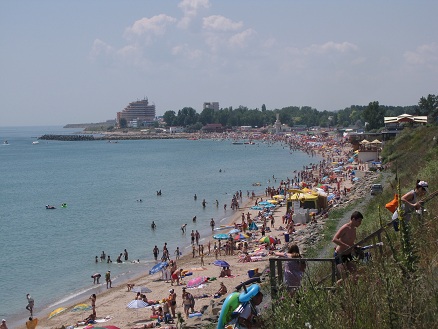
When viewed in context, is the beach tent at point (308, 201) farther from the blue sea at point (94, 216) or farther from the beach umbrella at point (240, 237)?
the blue sea at point (94, 216)

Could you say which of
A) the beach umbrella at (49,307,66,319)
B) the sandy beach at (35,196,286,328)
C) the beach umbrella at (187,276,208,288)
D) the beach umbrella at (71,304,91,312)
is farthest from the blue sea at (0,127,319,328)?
the beach umbrella at (187,276,208,288)

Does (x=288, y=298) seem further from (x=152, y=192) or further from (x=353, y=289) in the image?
(x=152, y=192)

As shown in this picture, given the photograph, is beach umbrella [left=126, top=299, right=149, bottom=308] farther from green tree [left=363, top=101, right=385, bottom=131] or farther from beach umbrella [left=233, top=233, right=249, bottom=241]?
green tree [left=363, top=101, right=385, bottom=131]

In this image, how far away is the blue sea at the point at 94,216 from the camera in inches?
989

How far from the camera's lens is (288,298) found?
6.23 meters

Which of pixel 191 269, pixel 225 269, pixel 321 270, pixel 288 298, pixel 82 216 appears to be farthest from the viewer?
pixel 82 216

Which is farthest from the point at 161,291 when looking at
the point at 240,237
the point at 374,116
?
the point at 374,116

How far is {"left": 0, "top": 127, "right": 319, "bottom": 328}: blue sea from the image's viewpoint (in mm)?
25109

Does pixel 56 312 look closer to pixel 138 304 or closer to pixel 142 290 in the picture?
pixel 142 290

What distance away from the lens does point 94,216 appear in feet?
140

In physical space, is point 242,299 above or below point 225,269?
above

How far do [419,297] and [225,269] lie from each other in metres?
16.6

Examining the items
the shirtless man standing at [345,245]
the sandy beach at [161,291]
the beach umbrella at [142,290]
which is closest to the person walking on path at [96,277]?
the sandy beach at [161,291]

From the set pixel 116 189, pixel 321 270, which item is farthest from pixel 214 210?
pixel 321 270
